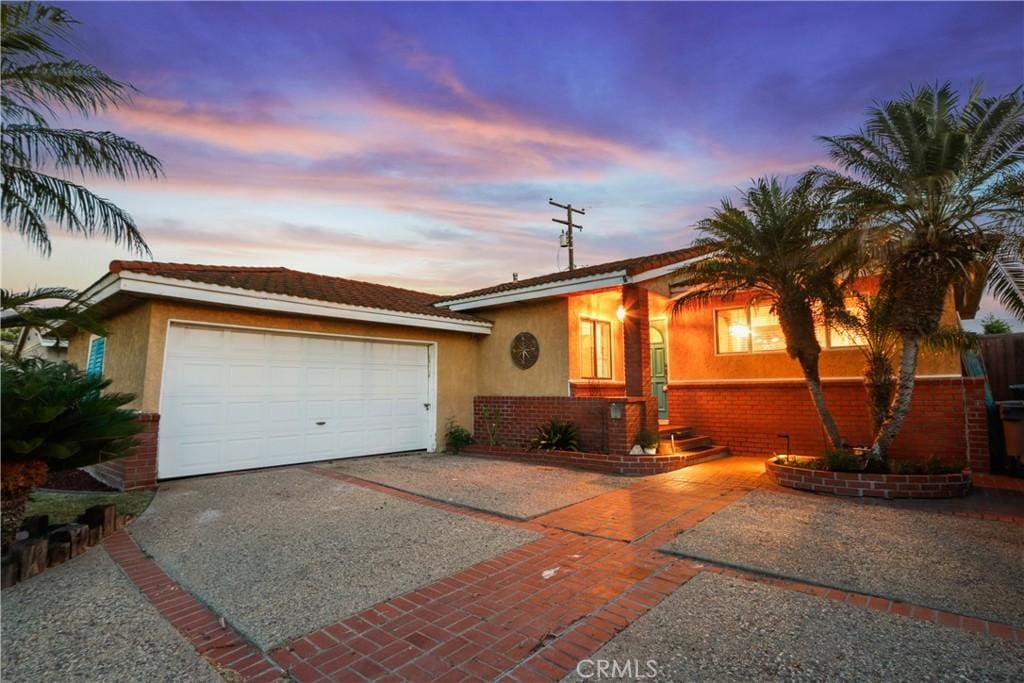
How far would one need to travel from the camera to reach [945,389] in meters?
8.26

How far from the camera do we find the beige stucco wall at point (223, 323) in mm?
7047

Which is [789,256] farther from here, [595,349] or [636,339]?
[595,349]

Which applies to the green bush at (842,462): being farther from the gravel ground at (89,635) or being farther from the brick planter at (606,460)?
the gravel ground at (89,635)

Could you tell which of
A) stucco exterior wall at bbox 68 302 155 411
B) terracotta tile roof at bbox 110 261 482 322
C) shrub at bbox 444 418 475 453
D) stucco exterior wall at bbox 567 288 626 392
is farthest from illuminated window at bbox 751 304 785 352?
stucco exterior wall at bbox 68 302 155 411

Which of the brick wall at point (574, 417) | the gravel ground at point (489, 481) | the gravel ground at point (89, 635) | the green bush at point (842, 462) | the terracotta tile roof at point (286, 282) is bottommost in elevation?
the gravel ground at point (89, 635)

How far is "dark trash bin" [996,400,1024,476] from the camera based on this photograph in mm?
7395

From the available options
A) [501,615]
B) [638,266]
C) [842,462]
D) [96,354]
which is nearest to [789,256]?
[638,266]

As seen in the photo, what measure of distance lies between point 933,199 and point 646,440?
5352 millimetres

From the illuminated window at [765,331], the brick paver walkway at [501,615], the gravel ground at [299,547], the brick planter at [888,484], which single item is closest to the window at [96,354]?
the gravel ground at [299,547]

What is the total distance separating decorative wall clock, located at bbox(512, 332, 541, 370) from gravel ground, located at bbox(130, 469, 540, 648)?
15.5 feet

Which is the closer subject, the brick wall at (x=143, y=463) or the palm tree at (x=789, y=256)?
the brick wall at (x=143, y=463)

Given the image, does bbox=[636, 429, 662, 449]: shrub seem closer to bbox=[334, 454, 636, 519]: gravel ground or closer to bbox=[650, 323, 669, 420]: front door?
bbox=[334, 454, 636, 519]: gravel ground

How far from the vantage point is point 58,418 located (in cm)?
417

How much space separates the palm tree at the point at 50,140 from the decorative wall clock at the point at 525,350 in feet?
22.8
